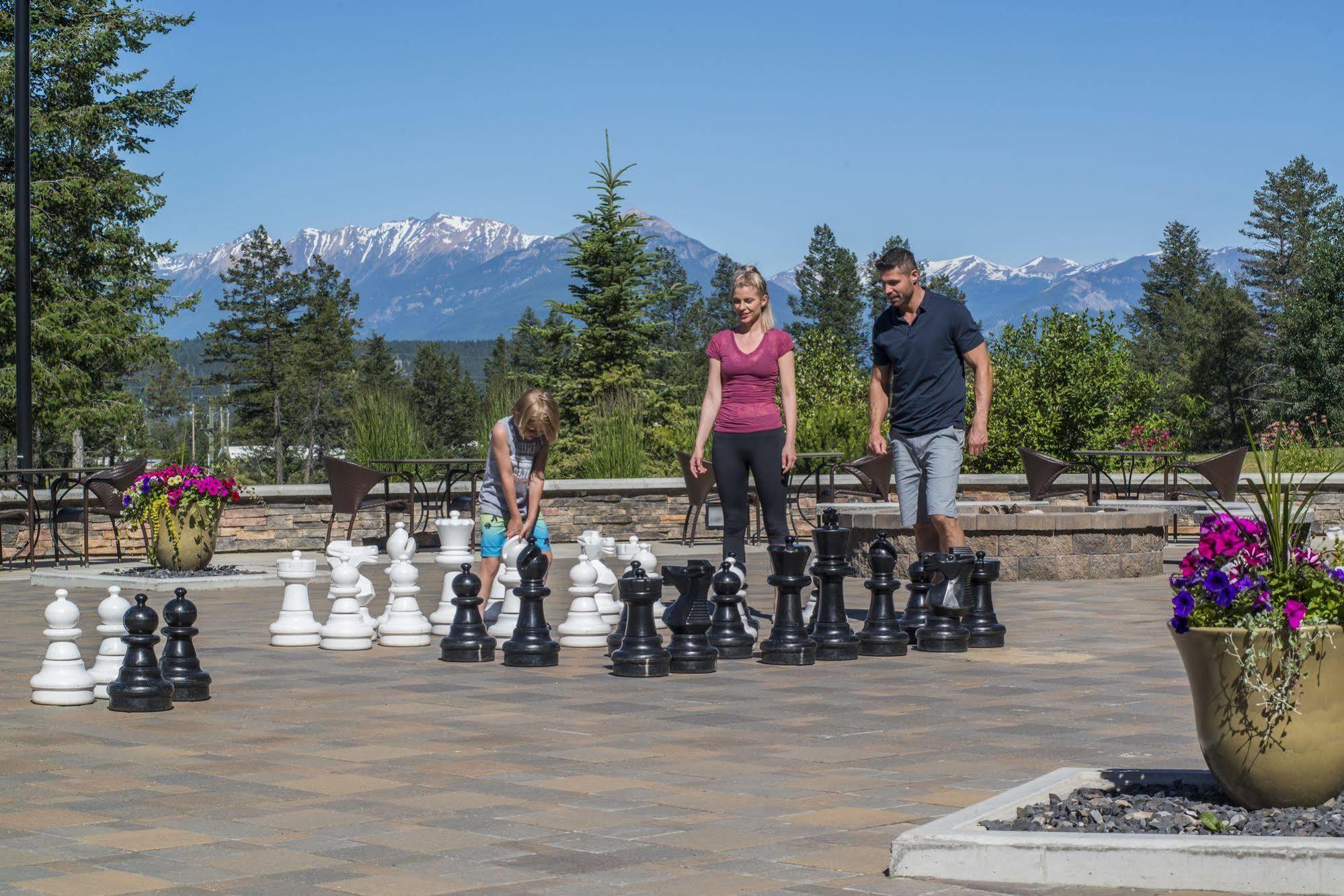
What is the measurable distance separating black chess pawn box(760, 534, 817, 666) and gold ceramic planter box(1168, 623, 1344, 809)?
11.6 feet

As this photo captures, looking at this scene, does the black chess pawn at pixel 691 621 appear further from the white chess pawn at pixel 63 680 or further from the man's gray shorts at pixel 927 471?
the white chess pawn at pixel 63 680

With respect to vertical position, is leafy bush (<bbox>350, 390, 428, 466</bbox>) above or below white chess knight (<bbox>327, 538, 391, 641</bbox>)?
above

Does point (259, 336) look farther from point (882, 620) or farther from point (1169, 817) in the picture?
point (1169, 817)

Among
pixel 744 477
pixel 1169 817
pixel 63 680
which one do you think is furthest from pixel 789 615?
pixel 1169 817

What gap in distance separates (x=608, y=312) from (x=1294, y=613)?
3254 centimetres

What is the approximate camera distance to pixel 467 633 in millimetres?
7742

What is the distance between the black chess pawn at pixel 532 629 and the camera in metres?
7.38

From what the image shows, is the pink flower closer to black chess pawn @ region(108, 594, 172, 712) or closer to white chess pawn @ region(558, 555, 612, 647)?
black chess pawn @ region(108, 594, 172, 712)

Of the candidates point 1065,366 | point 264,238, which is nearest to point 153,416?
point 264,238

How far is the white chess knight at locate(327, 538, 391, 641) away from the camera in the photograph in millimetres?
8438

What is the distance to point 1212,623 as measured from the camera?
394cm

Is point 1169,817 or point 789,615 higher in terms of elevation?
point 789,615

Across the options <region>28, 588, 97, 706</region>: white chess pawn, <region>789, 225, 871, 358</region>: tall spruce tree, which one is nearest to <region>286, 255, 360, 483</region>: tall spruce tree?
<region>789, 225, 871, 358</region>: tall spruce tree

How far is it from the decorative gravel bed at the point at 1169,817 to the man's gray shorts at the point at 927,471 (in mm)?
4309
